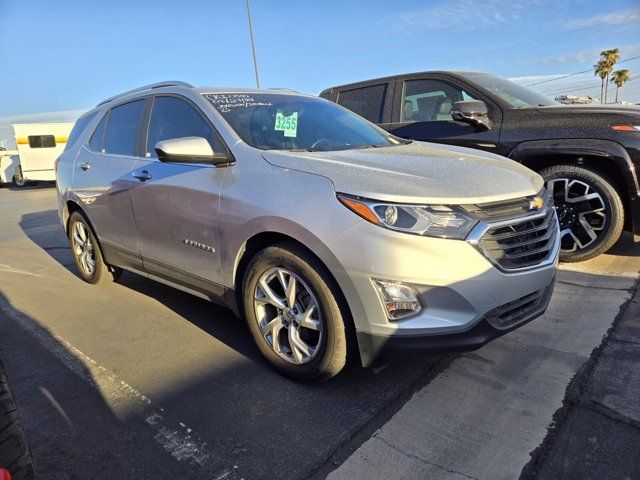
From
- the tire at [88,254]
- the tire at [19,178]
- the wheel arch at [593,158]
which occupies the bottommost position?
the tire at [19,178]

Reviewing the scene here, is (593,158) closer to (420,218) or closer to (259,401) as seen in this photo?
(420,218)

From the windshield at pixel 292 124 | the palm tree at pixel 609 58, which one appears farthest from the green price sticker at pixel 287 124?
the palm tree at pixel 609 58

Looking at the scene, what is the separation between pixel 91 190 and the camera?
13.8 feet

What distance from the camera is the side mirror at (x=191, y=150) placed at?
283 cm

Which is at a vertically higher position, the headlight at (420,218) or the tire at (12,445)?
the headlight at (420,218)

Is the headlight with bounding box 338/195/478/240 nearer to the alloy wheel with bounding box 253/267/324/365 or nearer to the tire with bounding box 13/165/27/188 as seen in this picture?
the alloy wheel with bounding box 253/267/324/365

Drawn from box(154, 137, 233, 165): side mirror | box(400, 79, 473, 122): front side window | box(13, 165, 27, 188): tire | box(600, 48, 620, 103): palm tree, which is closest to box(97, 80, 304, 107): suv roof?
box(154, 137, 233, 165): side mirror

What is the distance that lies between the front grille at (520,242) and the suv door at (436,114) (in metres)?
2.29

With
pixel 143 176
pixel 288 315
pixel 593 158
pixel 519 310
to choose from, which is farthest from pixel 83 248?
pixel 593 158

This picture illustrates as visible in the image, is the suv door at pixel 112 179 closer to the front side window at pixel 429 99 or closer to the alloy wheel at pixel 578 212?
the front side window at pixel 429 99

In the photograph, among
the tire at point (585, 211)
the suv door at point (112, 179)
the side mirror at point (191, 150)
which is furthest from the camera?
the tire at point (585, 211)


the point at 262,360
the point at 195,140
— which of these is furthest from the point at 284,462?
the point at 195,140

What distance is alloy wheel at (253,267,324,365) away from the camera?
254 centimetres

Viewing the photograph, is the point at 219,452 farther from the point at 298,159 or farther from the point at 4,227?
the point at 4,227
